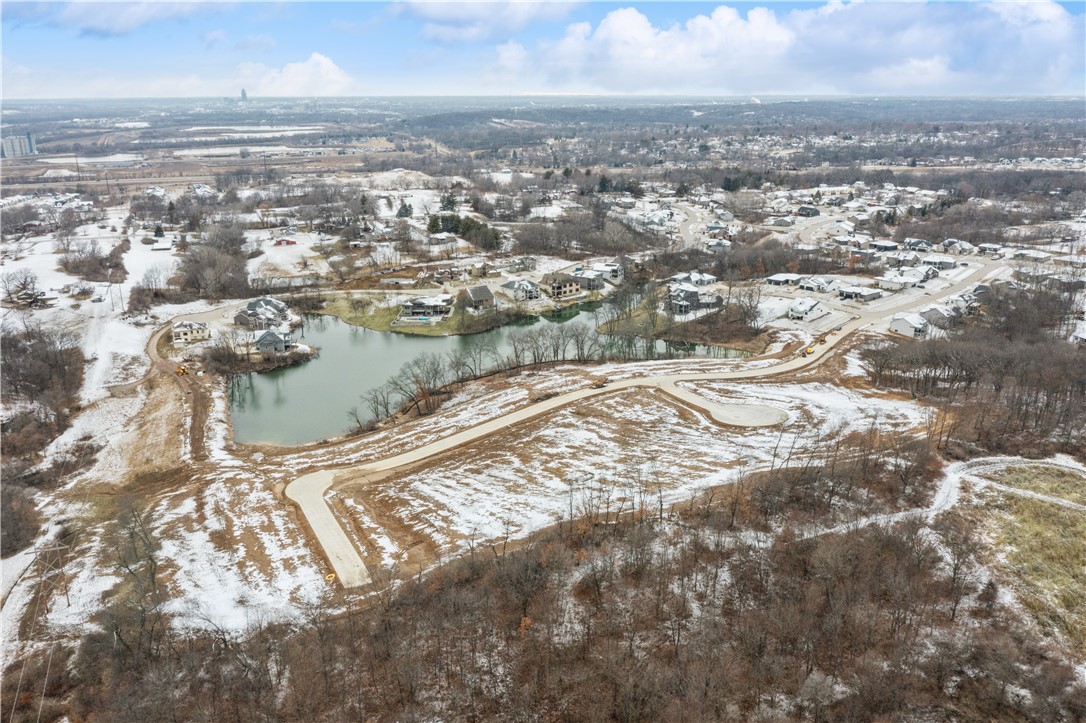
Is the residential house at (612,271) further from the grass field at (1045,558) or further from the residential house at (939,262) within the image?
the grass field at (1045,558)

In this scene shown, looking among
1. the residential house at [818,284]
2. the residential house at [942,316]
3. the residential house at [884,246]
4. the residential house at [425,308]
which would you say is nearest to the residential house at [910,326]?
the residential house at [942,316]

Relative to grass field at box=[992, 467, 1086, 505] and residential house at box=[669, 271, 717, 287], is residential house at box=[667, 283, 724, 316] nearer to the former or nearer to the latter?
residential house at box=[669, 271, 717, 287]

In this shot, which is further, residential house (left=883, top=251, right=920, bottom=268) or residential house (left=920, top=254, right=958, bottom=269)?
residential house (left=883, top=251, right=920, bottom=268)

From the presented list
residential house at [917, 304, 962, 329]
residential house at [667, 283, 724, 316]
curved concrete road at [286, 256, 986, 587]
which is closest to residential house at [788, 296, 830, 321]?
curved concrete road at [286, 256, 986, 587]

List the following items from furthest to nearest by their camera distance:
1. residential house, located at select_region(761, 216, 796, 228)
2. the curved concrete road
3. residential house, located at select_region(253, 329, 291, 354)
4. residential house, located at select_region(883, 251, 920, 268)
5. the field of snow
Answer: residential house, located at select_region(761, 216, 796, 228)
residential house, located at select_region(883, 251, 920, 268)
residential house, located at select_region(253, 329, 291, 354)
the field of snow
the curved concrete road

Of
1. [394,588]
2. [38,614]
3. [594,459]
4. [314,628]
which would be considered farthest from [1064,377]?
[38,614]

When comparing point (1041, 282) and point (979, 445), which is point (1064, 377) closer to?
point (979, 445)

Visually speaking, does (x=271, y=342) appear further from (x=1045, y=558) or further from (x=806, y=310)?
(x=1045, y=558)

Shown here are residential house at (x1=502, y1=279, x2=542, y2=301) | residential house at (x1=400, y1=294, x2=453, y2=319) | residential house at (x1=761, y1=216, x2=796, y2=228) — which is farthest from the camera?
residential house at (x1=761, y1=216, x2=796, y2=228)

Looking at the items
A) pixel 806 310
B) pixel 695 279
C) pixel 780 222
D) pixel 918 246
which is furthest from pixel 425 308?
pixel 918 246
